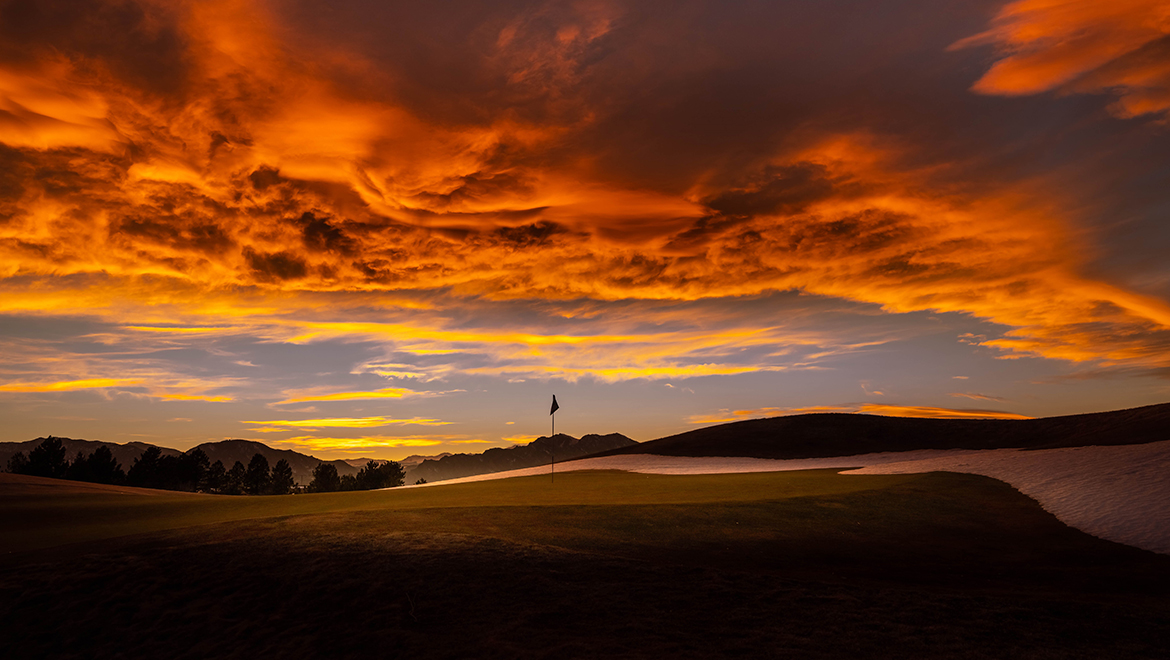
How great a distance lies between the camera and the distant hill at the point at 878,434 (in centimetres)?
6544

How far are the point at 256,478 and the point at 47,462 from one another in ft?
107

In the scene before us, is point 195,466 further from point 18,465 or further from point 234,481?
point 18,465

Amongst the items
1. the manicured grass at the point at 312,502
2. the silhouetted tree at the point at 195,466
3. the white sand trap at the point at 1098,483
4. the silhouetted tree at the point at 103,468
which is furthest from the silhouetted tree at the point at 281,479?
the white sand trap at the point at 1098,483

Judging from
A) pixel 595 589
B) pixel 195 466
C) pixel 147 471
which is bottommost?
pixel 595 589

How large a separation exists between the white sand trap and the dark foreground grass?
6.07ft

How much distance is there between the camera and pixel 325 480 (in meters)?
130

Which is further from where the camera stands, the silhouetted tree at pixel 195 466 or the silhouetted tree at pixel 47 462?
the silhouetted tree at pixel 195 466

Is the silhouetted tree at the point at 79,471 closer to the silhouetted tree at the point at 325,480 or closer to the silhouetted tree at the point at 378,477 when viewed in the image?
the silhouetted tree at the point at 325,480

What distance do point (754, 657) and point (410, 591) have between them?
7.65m

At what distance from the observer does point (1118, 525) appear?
69.8ft

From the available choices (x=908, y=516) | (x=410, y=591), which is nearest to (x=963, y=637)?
(x=410, y=591)

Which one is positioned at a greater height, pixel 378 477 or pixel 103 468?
pixel 103 468

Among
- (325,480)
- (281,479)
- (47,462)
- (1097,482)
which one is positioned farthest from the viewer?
(325,480)

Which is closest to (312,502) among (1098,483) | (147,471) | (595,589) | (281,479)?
(595,589)
